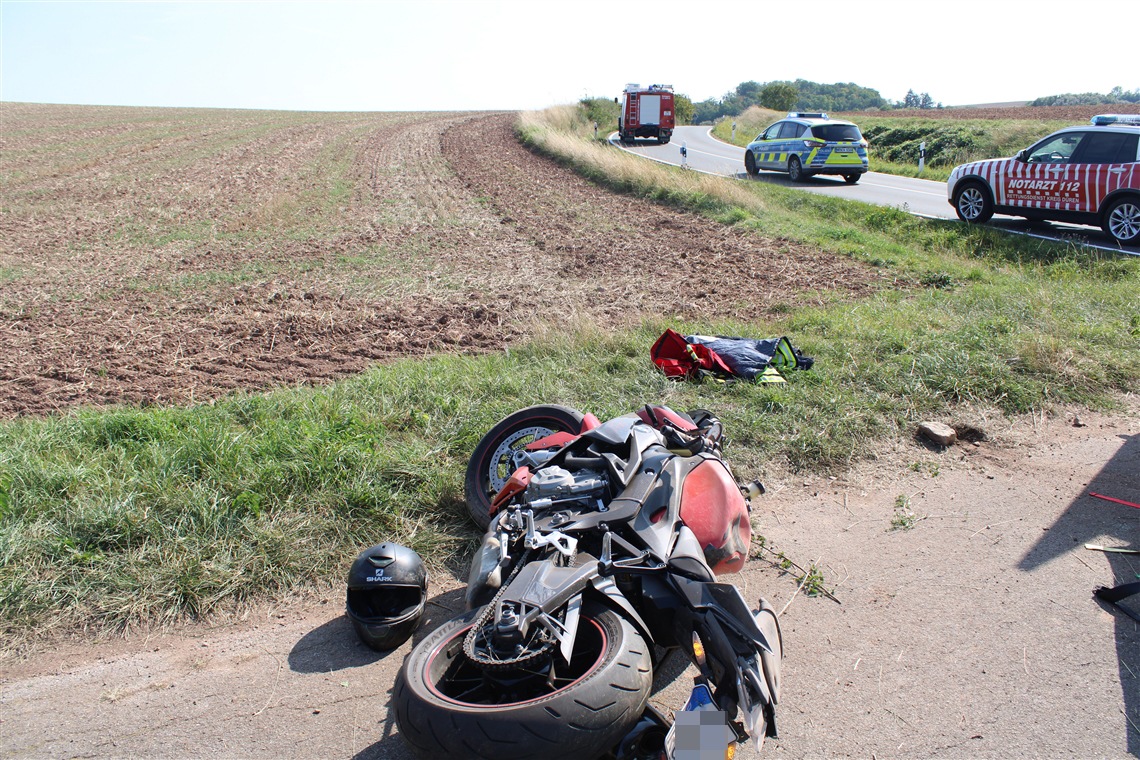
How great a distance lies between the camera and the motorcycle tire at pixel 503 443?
172 inches

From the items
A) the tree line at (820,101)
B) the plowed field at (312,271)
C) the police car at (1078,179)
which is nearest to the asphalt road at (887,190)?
the police car at (1078,179)

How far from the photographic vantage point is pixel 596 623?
2771 mm

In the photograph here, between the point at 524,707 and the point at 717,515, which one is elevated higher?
the point at 717,515

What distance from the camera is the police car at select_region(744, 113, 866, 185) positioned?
2109cm

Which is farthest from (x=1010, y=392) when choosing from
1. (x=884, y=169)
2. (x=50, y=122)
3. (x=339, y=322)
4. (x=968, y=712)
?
(x=50, y=122)

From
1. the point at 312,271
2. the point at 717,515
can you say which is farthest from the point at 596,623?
the point at 312,271

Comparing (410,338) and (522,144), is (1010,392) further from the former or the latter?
(522,144)

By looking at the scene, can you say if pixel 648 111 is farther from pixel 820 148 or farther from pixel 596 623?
pixel 596 623

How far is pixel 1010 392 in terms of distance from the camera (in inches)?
238

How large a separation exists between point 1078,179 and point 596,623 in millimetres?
13378

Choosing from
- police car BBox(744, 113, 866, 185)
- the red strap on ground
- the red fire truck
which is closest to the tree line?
the red fire truck

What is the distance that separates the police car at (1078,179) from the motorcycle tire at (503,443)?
38.8ft

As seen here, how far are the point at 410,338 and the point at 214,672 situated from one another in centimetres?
567

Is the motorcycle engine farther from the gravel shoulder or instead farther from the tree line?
the tree line
